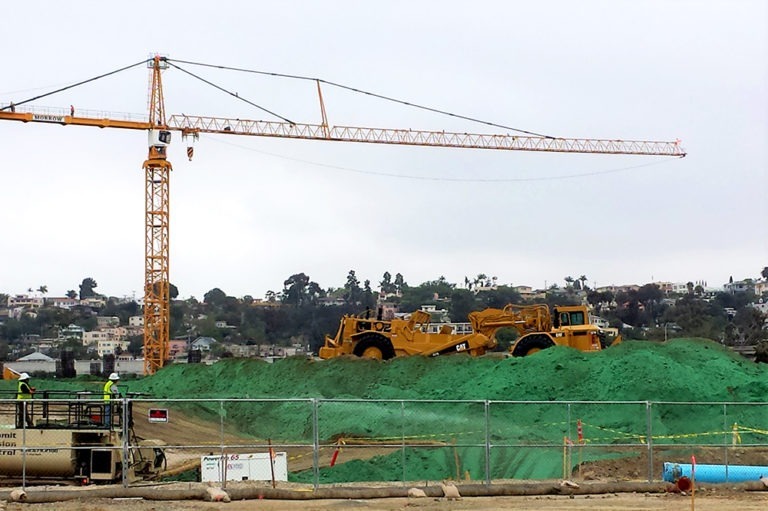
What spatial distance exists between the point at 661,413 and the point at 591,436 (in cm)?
387

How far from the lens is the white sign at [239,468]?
72.4ft

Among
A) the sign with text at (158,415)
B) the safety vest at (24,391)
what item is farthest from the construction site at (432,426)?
the safety vest at (24,391)

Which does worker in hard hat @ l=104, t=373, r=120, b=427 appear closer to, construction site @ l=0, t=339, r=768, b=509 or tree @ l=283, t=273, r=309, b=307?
construction site @ l=0, t=339, r=768, b=509

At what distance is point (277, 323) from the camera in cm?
16788

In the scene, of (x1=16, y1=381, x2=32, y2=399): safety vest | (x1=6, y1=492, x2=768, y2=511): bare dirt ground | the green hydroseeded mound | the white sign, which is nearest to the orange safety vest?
(x1=16, y1=381, x2=32, y2=399): safety vest

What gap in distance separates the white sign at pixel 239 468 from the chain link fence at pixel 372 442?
0.08ft

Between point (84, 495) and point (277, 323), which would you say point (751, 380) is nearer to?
point (84, 495)

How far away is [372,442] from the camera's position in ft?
109

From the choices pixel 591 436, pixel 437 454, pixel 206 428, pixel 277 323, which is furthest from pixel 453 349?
pixel 277 323

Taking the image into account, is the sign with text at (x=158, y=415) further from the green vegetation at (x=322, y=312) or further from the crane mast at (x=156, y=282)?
the green vegetation at (x=322, y=312)

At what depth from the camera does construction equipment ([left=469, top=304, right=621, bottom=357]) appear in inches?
1896

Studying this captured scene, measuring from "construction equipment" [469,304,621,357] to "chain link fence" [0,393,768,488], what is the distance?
8.92 m

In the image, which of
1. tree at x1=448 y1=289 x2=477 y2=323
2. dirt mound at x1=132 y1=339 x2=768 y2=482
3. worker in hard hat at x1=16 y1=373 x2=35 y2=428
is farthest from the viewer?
tree at x1=448 y1=289 x2=477 y2=323

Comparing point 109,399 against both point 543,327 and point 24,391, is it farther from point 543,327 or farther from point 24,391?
point 543,327
